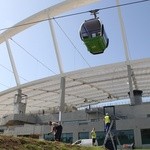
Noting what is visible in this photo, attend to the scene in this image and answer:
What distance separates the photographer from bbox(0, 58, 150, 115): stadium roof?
36625 mm

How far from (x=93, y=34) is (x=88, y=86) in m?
29.3

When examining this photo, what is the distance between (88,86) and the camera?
141ft

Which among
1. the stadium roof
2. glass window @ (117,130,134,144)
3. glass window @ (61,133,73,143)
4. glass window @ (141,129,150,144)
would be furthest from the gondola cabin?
glass window @ (61,133,73,143)

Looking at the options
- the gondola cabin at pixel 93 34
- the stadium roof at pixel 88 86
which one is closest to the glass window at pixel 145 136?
the stadium roof at pixel 88 86

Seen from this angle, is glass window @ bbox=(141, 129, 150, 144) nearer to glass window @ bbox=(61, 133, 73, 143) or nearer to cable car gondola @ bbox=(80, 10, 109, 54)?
glass window @ bbox=(61, 133, 73, 143)

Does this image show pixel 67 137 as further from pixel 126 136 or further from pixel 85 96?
pixel 85 96

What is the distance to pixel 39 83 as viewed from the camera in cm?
4162

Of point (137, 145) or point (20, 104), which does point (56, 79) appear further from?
point (137, 145)

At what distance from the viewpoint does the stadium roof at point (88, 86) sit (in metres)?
36.6

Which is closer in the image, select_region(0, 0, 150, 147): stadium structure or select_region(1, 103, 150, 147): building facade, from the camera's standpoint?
select_region(1, 103, 150, 147): building facade

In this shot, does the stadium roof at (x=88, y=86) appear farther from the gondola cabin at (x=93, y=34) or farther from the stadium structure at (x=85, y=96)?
the gondola cabin at (x=93, y=34)

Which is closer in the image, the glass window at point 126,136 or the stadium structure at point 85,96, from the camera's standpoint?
the glass window at point 126,136

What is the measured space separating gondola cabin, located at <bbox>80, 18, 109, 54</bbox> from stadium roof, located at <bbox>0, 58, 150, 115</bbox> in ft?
67.7


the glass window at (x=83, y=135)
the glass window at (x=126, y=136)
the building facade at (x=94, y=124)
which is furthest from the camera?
the glass window at (x=83, y=135)
